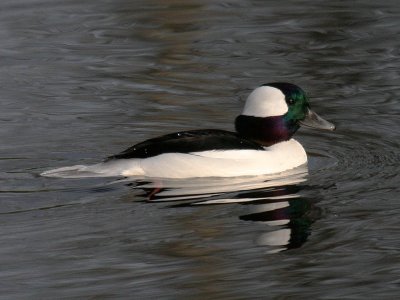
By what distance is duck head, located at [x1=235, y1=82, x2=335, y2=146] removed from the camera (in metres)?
10.6

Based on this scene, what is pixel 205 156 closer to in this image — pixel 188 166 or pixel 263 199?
pixel 188 166

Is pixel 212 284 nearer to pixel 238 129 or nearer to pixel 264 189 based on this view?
pixel 264 189

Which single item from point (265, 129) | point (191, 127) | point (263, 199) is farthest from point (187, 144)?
point (191, 127)

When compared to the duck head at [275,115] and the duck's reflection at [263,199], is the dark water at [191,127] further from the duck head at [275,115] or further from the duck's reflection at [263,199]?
the duck head at [275,115]

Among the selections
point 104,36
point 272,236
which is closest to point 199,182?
point 272,236

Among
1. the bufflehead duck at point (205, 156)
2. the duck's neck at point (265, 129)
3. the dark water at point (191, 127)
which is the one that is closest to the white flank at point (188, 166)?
the bufflehead duck at point (205, 156)

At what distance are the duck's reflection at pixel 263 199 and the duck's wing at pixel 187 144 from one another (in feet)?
0.75

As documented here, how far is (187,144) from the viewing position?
10273mm

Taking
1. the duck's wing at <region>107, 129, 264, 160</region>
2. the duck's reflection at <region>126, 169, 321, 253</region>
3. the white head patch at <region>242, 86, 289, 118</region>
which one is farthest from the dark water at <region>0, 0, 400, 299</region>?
the white head patch at <region>242, 86, 289, 118</region>

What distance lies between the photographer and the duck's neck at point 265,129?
10586 millimetres

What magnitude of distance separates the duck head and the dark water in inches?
13.1

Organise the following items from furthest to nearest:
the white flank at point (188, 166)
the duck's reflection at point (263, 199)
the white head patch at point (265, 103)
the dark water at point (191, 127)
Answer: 1. the white head patch at point (265, 103)
2. the white flank at point (188, 166)
3. the duck's reflection at point (263, 199)
4. the dark water at point (191, 127)

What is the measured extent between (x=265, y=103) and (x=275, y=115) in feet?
0.47

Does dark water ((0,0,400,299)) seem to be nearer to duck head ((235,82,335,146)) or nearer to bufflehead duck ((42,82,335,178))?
bufflehead duck ((42,82,335,178))
